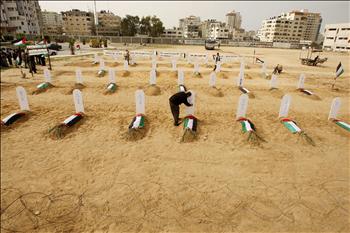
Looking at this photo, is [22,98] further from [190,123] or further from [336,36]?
[336,36]

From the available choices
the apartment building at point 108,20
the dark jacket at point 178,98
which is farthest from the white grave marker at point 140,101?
the apartment building at point 108,20

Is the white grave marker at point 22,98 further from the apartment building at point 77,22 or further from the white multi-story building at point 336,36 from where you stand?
the apartment building at point 77,22

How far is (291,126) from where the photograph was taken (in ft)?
23.9

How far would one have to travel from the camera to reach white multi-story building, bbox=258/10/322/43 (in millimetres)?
94188

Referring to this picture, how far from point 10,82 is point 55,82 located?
2.44m

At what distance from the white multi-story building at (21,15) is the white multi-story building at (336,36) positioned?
270 ft

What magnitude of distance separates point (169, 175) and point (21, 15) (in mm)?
76888

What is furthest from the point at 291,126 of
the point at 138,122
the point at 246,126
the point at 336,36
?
the point at 336,36

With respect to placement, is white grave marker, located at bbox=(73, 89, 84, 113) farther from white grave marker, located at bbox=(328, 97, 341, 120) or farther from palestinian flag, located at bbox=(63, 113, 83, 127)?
white grave marker, located at bbox=(328, 97, 341, 120)

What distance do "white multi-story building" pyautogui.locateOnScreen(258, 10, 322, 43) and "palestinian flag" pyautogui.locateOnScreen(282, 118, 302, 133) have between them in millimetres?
102576

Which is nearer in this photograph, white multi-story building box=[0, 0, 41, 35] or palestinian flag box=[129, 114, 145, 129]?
palestinian flag box=[129, 114, 145, 129]

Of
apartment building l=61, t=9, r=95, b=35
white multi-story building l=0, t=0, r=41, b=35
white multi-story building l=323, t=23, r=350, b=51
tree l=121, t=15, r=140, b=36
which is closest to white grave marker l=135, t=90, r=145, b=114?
white multi-story building l=0, t=0, r=41, b=35

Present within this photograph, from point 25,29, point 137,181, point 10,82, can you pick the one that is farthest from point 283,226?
point 25,29

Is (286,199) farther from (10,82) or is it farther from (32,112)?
(10,82)
